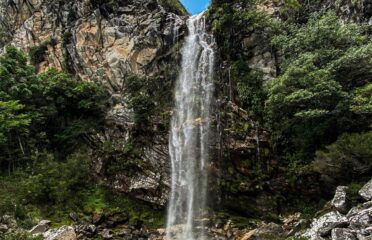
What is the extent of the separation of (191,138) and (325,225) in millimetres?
10067

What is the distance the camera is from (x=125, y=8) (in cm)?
2803

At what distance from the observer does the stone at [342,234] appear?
10742mm

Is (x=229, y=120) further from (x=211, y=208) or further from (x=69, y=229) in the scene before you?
(x=69, y=229)

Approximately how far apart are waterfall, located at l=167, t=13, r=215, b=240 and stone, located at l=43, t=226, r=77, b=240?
4959 millimetres

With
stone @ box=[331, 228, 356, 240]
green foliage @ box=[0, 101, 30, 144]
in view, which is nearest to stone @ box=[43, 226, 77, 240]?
green foliage @ box=[0, 101, 30, 144]

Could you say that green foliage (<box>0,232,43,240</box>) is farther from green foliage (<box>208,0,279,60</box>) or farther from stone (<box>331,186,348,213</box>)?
green foliage (<box>208,0,279,60</box>)

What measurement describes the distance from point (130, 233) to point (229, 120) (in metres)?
8.17

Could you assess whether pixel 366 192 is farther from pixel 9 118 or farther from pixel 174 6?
pixel 174 6

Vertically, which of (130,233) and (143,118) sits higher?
(143,118)

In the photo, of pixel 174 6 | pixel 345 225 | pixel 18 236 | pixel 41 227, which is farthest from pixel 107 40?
pixel 345 225

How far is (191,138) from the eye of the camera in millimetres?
20688

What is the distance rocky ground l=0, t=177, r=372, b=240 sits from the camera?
11.2m

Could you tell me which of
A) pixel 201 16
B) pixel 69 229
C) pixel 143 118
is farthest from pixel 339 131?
pixel 201 16

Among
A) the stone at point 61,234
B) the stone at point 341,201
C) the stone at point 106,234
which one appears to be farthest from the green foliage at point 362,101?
the stone at point 61,234
